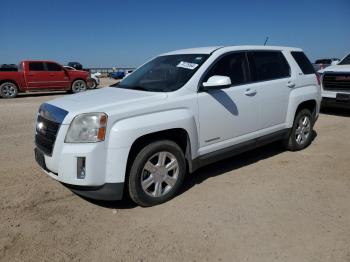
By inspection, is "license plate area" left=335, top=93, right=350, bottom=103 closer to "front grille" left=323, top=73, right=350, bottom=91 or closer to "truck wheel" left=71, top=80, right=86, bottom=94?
"front grille" left=323, top=73, right=350, bottom=91

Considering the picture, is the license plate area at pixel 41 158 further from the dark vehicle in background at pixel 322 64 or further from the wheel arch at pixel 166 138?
the dark vehicle in background at pixel 322 64

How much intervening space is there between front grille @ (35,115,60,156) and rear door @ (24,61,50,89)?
13706mm

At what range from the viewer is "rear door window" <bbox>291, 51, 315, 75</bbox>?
5884mm

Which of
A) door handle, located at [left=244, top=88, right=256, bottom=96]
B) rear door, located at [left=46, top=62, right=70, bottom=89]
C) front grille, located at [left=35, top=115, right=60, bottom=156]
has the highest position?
door handle, located at [left=244, top=88, right=256, bottom=96]

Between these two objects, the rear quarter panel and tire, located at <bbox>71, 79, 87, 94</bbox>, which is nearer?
the rear quarter panel

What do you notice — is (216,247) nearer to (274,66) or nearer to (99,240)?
(99,240)

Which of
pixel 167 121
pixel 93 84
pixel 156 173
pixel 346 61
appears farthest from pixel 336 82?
pixel 93 84

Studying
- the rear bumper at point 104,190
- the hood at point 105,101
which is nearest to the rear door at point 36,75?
the hood at point 105,101

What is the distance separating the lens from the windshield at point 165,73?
14.0 feet

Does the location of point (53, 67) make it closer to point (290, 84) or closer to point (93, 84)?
point (93, 84)

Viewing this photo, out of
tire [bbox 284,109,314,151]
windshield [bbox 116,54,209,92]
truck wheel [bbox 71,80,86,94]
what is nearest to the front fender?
windshield [bbox 116,54,209,92]

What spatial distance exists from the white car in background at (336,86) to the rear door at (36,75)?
1283 cm

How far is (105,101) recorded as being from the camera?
12.4ft

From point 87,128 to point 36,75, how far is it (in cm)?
1467
